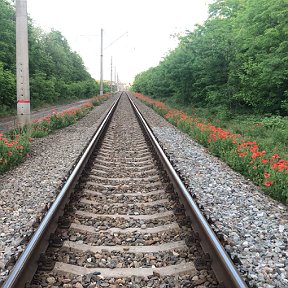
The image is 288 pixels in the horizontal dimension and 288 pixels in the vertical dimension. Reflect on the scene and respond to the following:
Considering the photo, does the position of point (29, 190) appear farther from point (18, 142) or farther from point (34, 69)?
point (34, 69)

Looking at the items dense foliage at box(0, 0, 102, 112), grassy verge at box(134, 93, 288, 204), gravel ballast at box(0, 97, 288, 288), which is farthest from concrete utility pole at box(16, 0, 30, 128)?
dense foliage at box(0, 0, 102, 112)

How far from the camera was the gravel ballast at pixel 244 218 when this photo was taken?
3242 mm

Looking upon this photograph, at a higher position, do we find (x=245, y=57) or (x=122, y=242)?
(x=245, y=57)

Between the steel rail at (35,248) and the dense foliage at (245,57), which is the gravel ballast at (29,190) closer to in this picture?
the steel rail at (35,248)

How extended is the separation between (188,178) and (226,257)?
3.49m

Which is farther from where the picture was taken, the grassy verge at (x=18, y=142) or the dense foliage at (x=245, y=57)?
the dense foliage at (x=245, y=57)

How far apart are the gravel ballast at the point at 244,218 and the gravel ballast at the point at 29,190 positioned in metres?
2.16

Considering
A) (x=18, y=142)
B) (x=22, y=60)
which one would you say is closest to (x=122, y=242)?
(x=18, y=142)

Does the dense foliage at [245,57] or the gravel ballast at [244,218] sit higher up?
→ the dense foliage at [245,57]

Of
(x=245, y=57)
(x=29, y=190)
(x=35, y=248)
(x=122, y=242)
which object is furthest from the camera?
(x=245, y=57)

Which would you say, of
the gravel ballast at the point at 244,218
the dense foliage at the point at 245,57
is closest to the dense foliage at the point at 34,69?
the dense foliage at the point at 245,57

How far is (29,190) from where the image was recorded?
5.70 m

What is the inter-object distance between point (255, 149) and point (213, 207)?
2.71m

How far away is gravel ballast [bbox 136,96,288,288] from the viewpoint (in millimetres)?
3242
